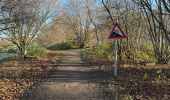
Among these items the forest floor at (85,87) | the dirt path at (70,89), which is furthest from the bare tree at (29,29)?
the dirt path at (70,89)

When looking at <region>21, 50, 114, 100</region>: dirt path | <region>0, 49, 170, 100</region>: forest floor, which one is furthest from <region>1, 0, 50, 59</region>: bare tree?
<region>21, 50, 114, 100</region>: dirt path

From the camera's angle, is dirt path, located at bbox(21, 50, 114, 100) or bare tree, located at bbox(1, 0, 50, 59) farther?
bare tree, located at bbox(1, 0, 50, 59)

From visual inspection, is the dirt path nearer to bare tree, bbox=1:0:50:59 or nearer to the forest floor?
the forest floor

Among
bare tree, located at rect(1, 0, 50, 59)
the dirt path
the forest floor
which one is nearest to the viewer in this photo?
the dirt path

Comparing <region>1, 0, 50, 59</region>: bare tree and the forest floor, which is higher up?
<region>1, 0, 50, 59</region>: bare tree

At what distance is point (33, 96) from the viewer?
39.6 ft

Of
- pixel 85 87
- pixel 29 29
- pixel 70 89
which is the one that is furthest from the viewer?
pixel 29 29

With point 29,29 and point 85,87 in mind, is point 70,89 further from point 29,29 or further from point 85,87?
point 29,29

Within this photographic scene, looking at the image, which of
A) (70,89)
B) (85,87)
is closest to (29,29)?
(85,87)

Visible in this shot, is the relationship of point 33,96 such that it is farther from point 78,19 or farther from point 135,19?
point 78,19

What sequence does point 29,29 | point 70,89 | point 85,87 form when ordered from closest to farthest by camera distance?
point 70,89
point 85,87
point 29,29

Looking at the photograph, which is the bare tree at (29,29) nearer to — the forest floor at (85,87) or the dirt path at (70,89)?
the forest floor at (85,87)

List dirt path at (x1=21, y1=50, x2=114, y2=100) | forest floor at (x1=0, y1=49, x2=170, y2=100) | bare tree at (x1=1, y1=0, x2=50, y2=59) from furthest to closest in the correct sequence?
1. bare tree at (x1=1, y1=0, x2=50, y2=59)
2. forest floor at (x1=0, y1=49, x2=170, y2=100)
3. dirt path at (x1=21, y1=50, x2=114, y2=100)

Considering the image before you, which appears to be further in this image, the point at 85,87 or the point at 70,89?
the point at 85,87
